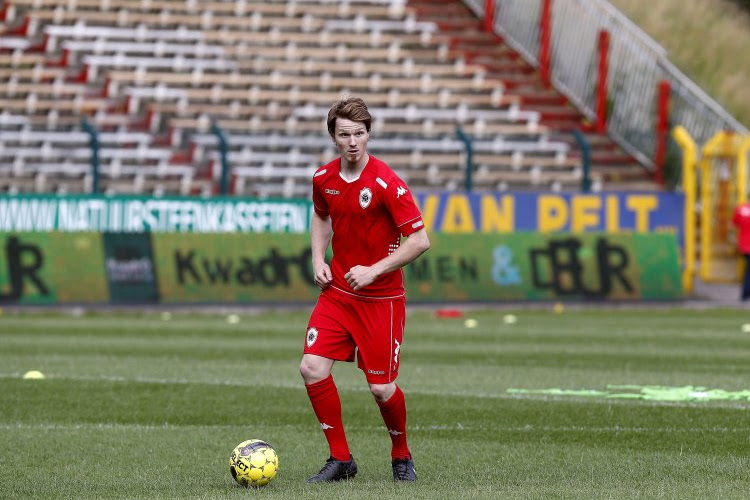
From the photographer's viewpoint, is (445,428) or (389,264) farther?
(445,428)

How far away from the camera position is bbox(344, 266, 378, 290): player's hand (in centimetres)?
798

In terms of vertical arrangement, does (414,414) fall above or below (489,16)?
below

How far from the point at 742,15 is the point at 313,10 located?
16970 millimetres

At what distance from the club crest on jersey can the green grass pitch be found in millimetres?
1486

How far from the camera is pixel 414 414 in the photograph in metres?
11.5

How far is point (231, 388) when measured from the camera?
13.1 metres

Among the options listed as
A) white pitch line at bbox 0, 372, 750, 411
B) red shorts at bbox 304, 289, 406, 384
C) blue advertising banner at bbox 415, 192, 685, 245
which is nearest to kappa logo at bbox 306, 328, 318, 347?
red shorts at bbox 304, 289, 406, 384

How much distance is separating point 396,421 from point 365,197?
1.25 m

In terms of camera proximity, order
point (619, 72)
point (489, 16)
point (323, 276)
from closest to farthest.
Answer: point (323, 276)
point (619, 72)
point (489, 16)

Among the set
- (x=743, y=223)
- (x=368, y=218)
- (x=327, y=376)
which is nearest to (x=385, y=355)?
(x=327, y=376)

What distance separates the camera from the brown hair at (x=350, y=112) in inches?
311

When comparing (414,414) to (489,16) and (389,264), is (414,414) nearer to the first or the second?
(389,264)

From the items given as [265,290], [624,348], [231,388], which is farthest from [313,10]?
[231,388]

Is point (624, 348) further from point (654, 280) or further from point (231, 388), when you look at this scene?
point (654, 280)
